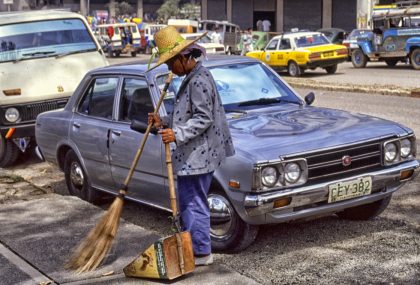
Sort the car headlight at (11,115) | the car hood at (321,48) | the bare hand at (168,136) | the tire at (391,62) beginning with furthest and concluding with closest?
the tire at (391,62), the car hood at (321,48), the car headlight at (11,115), the bare hand at (168,136)

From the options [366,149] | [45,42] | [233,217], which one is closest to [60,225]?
[233,217]

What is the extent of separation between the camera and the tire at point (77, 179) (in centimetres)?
761

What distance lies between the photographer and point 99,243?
548cm

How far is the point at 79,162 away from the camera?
7.56m

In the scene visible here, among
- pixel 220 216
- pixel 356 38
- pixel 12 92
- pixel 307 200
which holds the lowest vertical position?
pixel 220 216

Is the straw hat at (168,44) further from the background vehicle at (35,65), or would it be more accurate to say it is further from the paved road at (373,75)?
the paved road at (373,75)

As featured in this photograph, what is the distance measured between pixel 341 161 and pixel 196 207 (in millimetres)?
1247

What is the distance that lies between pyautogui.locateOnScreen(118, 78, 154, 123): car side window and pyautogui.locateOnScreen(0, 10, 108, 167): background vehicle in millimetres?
3610

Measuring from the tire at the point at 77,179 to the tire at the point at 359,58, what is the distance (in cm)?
2121

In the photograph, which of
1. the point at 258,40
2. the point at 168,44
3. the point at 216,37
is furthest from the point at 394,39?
the point at 168,44

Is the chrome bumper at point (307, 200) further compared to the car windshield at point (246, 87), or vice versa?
the car windshield at point (246, 87)

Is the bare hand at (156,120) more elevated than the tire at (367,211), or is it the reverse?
the bare hand at (156,120)

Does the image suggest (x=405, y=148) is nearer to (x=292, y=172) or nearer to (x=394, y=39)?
(x=292, y=172)

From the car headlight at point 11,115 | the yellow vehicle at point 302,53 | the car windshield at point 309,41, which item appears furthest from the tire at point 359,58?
the car headlight at point 11,115
